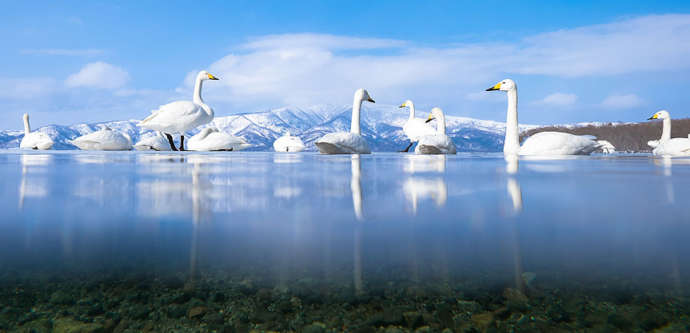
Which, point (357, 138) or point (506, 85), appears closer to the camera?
point (357, 138)

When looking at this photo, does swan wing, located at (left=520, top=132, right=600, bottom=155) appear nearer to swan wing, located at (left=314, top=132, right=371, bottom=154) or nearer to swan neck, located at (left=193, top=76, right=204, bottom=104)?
swan wing, located at (left=314, top=132, right=371, bottom=154)

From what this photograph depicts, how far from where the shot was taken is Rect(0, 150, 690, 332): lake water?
4.33 ft

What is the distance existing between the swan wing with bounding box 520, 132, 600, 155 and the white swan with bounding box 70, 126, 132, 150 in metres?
22.5

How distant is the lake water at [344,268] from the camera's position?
1.32 meters

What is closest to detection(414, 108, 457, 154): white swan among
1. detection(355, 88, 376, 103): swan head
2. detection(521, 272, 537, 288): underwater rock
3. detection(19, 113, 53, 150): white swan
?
detection(355, 88, 376, 103): swan head

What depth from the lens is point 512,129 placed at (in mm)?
18422

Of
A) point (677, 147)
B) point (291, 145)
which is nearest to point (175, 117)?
point (677, 147)

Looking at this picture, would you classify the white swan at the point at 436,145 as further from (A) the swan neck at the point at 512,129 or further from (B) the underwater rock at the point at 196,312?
(B) the underwater rock at the point at 196,312

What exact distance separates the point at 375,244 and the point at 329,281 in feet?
1.78

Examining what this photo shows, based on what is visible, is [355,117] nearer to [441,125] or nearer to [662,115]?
[441,125]

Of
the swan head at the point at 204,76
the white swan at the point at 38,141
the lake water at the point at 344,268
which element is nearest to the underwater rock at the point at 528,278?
the lake water at the point at 344,268

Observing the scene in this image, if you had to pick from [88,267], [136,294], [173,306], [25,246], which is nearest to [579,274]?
[173,306]

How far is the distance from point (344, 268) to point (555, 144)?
51.1 feet

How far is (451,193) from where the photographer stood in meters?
4.15
